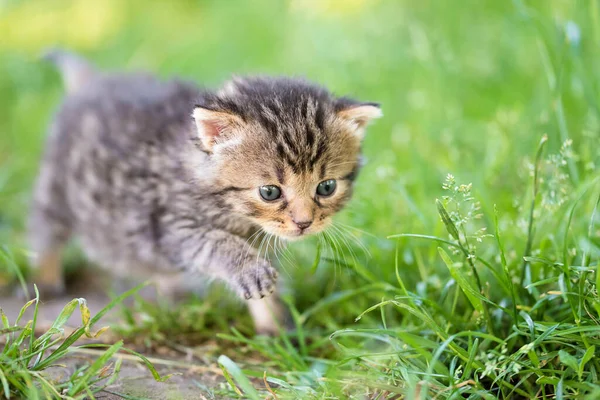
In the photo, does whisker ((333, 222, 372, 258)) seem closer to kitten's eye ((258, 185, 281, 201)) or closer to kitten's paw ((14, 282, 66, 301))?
kitten's eye ((258, 185, 281, 201))

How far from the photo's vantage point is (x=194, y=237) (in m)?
2.74

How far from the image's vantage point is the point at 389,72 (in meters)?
4.86

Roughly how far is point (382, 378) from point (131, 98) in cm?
209

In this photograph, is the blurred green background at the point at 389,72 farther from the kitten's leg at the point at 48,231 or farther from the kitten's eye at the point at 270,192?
the kitten's eye at the point at 270,192

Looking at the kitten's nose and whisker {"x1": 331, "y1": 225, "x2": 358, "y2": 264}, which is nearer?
the kitten's nose

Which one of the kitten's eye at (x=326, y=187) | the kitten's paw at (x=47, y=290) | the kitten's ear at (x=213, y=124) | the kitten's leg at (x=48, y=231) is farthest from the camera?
the kitten's leg at (x=48, y=231)

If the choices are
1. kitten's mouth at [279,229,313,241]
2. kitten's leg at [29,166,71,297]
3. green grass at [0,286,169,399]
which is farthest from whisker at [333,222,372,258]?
kitten's leg at [29,166,71,297]

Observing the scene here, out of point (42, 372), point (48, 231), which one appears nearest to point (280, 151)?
point (42, 372)

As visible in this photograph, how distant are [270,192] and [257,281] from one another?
1.20 feet

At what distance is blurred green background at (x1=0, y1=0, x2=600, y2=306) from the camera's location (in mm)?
3092

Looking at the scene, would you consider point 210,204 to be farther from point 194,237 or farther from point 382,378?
point 382,378

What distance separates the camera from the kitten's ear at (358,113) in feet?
8.58

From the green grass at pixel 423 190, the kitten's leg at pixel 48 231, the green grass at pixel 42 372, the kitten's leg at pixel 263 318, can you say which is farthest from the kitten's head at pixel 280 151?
the kitten's leg at pixel 48 231

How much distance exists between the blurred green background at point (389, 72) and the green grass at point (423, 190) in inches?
0.7
